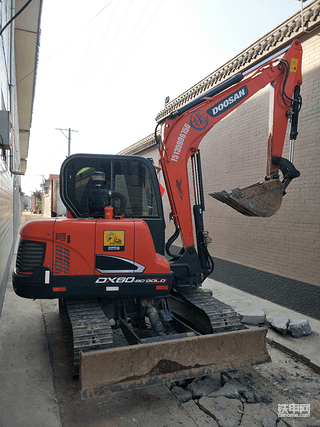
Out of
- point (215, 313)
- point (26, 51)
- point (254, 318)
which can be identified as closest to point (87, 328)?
point (215, 313)

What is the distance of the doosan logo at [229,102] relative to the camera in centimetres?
468

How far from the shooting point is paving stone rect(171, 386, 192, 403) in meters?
3.39

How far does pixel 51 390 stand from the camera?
137 inches

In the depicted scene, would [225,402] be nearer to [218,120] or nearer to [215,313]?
[215,313]

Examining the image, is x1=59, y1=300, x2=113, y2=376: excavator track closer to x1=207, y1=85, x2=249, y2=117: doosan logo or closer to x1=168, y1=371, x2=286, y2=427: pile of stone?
x1=168, y1=371, x2=286, y2=427: pile of stone

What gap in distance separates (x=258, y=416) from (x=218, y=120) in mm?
3692

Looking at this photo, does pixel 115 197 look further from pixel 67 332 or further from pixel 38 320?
pixel 38 320

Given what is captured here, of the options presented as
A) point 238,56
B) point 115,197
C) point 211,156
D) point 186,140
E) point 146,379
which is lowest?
point 146,379

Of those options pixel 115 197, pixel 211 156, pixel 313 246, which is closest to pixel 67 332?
pixel 115 197

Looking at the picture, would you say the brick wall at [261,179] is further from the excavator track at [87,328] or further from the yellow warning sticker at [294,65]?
the excavator track at [87,328]

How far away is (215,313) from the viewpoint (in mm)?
4031

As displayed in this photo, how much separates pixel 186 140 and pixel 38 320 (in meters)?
3.94

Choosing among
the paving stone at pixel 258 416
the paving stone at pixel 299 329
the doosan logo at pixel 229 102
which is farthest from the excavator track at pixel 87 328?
the doosan logo at pixel 229 102

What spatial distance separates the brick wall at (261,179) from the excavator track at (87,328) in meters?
4.16
